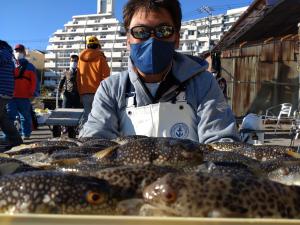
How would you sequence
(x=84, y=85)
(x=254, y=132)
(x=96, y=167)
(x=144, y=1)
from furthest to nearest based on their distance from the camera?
(x=84, y=85)
(x=254, y=132)
(x=144, y=1)
(x=96, y=167)

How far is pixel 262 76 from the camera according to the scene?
16.2m

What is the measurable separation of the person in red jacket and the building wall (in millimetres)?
9247

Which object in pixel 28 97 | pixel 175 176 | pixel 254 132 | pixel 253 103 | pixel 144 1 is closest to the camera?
pixel 175 176

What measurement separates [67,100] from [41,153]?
8020mm

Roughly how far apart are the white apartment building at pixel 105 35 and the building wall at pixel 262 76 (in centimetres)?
7578

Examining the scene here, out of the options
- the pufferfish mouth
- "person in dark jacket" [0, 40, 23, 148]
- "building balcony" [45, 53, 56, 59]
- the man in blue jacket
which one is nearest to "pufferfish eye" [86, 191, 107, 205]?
the pufferfish mouth

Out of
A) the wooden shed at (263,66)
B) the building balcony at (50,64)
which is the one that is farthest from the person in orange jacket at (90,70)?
the building balcony at (50,64)

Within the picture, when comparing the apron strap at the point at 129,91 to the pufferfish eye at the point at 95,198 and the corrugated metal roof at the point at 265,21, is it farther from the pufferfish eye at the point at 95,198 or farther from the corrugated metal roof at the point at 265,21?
the corrugated metal roof at the point at 265,21

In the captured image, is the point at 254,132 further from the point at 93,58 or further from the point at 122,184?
the point at 122,184

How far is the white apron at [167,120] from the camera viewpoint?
3.35 metres

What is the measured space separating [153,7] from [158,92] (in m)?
0.70

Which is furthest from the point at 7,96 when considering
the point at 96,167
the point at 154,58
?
the point at 96,167

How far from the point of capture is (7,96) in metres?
7.64

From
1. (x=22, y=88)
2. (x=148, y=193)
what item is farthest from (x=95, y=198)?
(x=22, y=88)
